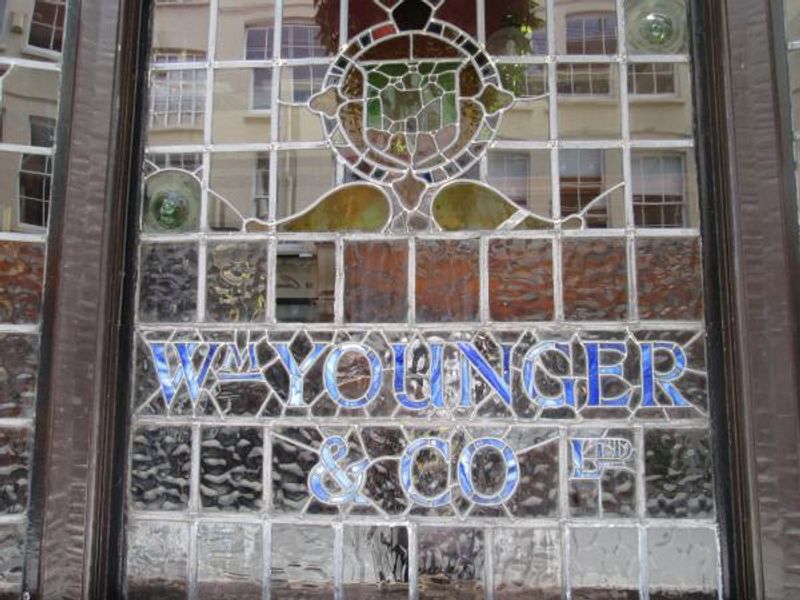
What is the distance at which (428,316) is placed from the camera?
334cm

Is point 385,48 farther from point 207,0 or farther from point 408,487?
point 408,487

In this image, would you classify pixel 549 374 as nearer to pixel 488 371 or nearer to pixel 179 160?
pixel 488 371

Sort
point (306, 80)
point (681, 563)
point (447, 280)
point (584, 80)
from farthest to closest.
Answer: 1. point (306, 80)
2. point (584, 80)
3. point (447, 280)
4. point (681, 563)

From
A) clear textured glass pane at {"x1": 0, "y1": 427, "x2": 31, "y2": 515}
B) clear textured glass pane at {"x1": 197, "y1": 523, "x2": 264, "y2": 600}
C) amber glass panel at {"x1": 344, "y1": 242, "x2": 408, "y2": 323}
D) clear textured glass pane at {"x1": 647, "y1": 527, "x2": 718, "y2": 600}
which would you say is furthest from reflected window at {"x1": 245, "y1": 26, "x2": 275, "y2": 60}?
clear textured glass pane at {"x1": 647, "y1": 527, "x2": 718, "y2": 600}

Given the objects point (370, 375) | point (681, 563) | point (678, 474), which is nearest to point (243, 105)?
point (370, 375)

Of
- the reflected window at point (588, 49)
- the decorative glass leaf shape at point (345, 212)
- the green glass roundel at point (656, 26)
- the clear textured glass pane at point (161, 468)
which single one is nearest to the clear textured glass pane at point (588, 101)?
the reflected window at point (588, 49)

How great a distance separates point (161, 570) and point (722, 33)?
11.0ft

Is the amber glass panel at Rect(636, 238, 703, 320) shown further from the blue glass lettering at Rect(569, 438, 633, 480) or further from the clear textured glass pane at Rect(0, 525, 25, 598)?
the clear textured glass pane at Rect(0, 525, 25, 598)

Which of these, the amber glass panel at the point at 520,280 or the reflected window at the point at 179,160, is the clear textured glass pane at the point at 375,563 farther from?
the reflected window at the point at 179,160

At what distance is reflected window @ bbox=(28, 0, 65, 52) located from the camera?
349 centimetres

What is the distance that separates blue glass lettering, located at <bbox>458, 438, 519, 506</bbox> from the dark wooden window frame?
855 mm

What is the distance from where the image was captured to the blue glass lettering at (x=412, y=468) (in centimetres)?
323

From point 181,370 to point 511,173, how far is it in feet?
5.68

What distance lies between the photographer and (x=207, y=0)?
367cm
